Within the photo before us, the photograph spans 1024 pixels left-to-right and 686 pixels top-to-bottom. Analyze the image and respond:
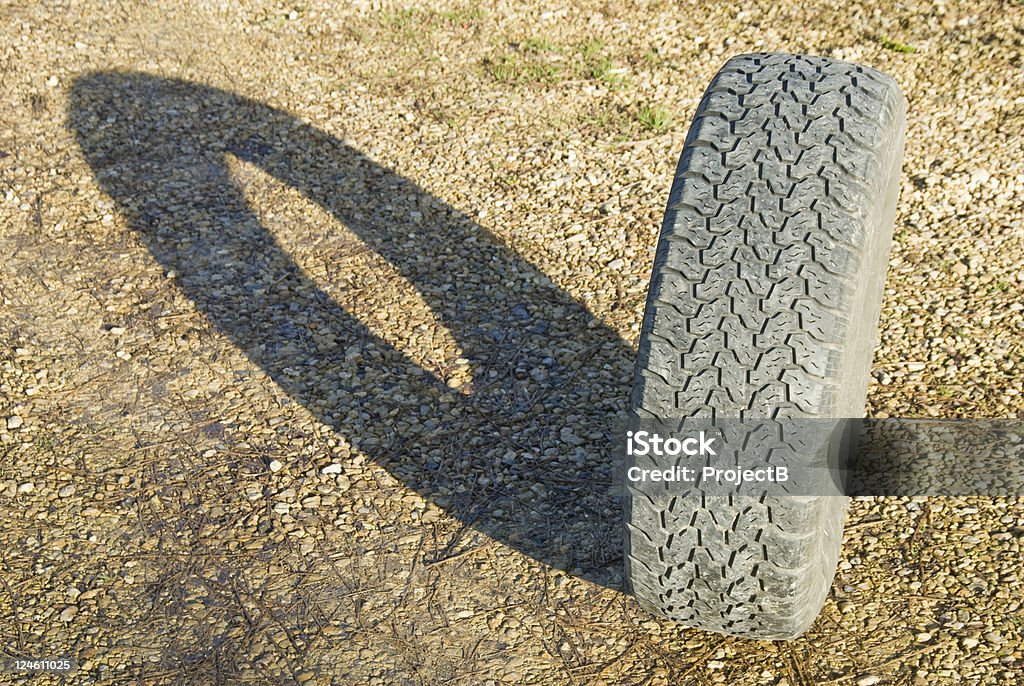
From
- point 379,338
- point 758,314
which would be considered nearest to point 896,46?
point 379,338

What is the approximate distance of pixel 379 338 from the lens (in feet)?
17.8

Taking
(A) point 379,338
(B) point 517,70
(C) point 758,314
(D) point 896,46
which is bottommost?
(A) point 379,338

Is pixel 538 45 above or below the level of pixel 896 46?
below

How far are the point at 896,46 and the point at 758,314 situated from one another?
5.40 meters

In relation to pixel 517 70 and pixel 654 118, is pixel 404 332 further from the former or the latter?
pixel 517 70

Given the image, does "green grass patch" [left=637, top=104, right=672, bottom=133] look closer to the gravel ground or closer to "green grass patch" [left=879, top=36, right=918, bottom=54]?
the gravel ground

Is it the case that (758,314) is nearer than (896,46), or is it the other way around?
(758,314)

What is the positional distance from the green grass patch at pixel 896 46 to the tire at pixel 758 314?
4.64 meters

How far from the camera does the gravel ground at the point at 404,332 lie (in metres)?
3.85

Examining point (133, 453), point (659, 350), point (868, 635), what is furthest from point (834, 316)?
point (133, 453)

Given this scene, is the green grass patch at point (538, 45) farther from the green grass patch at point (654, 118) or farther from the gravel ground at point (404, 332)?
the green grass patch at point (654, 118)

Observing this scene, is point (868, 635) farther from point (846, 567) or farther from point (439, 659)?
point (439, 659)

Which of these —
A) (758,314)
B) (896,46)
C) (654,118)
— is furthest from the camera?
(896,46)

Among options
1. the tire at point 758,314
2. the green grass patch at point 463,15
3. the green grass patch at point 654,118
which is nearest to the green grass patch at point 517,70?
the green grass patch at point 463,15
